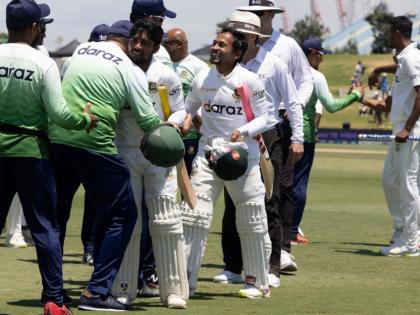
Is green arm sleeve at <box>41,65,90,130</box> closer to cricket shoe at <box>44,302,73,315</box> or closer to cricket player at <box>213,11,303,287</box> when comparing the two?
cricket shoe at <box>44,302,73,315</box>

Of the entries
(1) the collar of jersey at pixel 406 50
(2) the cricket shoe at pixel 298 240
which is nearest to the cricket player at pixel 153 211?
(1) the collar of jersey at pixel 406 50

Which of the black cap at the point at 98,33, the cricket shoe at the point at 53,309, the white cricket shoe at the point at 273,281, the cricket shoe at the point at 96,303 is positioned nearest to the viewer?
the cricket shoe at the point at 53,309

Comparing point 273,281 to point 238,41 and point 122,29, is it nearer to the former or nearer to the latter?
point 238,41

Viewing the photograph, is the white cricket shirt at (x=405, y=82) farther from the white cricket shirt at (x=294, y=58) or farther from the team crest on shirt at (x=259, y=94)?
the team crest on shirt at (x=259, y=94)

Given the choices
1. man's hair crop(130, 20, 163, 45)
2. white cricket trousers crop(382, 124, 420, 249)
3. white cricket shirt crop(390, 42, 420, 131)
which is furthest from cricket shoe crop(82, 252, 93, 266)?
white cricket shirt crop(390, 42, 420, 131)

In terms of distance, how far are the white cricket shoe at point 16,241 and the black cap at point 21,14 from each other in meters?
5.20

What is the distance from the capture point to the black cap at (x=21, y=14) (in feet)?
28.8

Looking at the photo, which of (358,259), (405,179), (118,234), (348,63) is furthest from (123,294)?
(348,63)

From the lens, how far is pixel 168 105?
10.2 meters

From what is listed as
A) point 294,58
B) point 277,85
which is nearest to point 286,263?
point 277,85

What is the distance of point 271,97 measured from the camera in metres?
11.6

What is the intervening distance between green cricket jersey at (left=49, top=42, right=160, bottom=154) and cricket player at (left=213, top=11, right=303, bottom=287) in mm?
2140

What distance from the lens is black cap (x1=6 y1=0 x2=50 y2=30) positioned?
8766 mm

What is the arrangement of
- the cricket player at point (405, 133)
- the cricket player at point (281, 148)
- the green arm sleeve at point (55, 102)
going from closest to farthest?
the green arm sleeve at point (55, 102)
the cricket player at point (281, 148)
the cricket player at point (405, 133)
